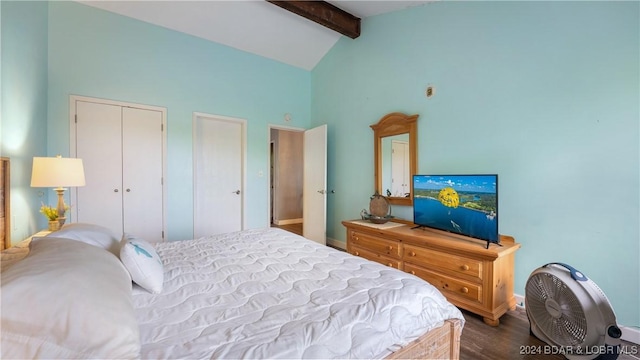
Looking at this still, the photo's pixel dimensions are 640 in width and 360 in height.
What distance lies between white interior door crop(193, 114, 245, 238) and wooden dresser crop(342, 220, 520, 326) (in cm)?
243

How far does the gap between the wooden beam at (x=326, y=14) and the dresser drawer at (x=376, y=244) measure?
2744 millimetres

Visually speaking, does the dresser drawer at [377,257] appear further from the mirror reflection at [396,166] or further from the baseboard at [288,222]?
the baseboard at [288,222]

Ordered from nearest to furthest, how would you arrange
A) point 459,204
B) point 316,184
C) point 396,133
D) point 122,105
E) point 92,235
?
point 92,235 < point 459,204 < point 122,105 < point 396,133 < point 316,184

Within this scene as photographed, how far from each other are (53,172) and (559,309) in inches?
A: 146

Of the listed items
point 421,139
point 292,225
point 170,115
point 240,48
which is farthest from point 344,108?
point 292,225

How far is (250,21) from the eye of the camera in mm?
3594

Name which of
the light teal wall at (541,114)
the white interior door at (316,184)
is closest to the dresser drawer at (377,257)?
the light teal wall at (541,114)

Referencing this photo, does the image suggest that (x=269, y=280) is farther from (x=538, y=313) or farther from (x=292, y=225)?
(x=292, y=225)

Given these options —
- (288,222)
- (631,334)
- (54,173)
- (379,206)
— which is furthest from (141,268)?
(288,222)

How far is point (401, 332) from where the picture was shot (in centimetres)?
106

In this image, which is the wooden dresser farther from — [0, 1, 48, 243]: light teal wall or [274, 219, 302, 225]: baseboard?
[274, 219, 302, 225]: baseboard

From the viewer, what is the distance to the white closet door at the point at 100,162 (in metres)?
3.02

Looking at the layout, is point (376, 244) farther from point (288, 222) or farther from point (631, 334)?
point (288, 222)

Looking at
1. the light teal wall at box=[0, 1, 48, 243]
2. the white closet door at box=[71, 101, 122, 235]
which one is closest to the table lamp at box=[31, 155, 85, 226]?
the light teal wall at box=[0, 1, 48, 243]
